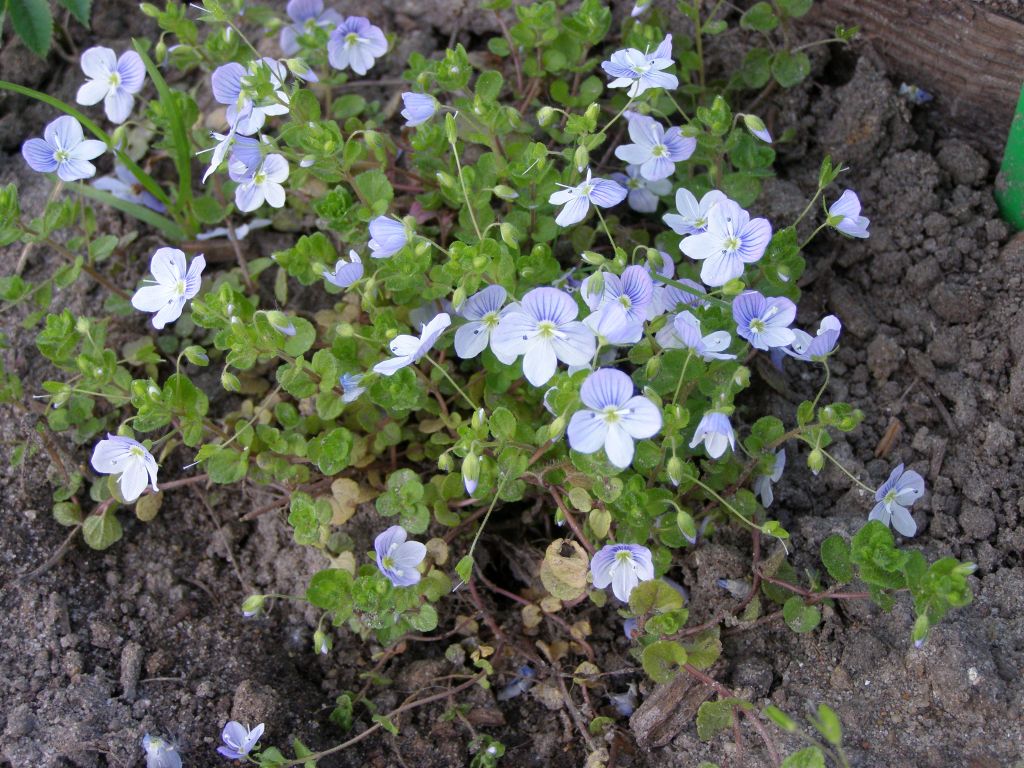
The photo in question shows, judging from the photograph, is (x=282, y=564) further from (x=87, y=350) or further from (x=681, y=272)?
(x=681, y=272)

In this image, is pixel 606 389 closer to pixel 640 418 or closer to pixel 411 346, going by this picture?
pixel 640 418

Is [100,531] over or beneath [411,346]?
beneath

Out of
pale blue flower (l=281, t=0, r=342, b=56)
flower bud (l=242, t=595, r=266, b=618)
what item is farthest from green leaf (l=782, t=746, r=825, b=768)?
pale blue flower (l=281, t=0, r=342, b=56)

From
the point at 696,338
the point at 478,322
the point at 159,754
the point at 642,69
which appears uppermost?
the point at 642,69

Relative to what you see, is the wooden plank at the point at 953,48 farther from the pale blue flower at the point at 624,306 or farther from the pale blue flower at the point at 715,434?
the pale blue flower at the point at 715,434

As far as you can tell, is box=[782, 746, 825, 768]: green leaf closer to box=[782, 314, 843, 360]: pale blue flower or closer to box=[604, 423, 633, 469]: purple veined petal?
box=[604, 423, 633, 469]: purple veined petal

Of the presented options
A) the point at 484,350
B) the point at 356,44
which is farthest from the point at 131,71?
the point at 484,350

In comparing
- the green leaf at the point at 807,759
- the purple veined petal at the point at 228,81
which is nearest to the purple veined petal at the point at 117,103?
the purple veined petal at the point at 228,81
